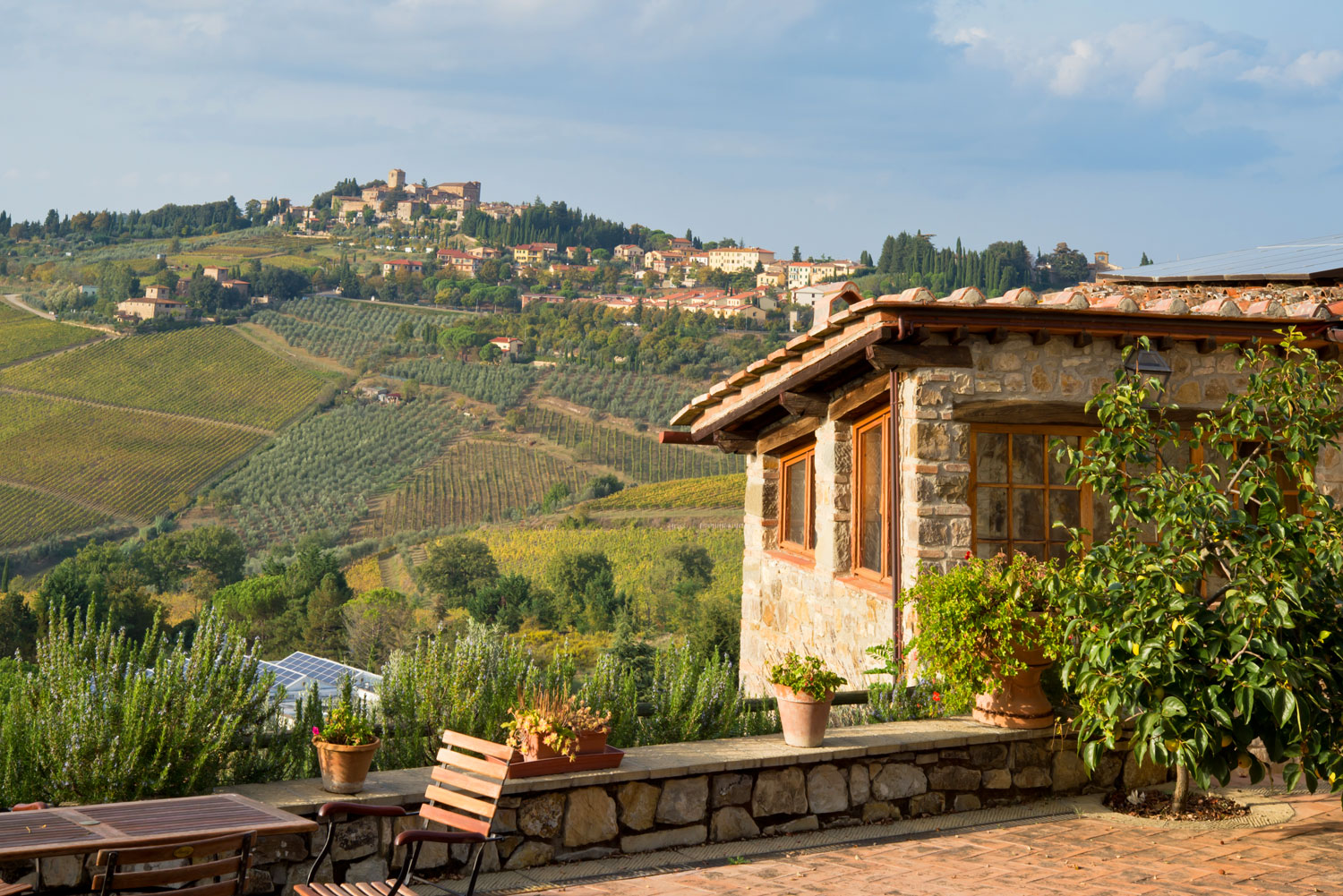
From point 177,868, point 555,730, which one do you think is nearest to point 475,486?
point 555,730

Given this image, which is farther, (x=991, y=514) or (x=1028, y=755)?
(x=991, y=514)

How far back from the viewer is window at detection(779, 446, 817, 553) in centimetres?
899

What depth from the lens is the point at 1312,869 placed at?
434 cm

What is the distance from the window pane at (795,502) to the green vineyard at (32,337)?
71.3m

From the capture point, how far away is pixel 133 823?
3340 mm

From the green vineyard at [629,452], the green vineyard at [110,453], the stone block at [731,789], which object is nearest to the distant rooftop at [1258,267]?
the stone block at [731,789]

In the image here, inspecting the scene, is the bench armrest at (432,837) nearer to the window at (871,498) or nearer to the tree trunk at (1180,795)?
the tree trunk at (1180,795)

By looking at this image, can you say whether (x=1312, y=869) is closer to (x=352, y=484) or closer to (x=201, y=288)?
(x=352, y=484)

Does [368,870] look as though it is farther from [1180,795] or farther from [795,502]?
[795,502]

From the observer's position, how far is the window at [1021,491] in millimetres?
6824

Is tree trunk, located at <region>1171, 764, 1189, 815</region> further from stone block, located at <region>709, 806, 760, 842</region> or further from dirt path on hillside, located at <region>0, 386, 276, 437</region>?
dirt path on hillside, located at <region>0, 386, 276, 437</region>

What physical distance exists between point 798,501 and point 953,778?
14.1 feet

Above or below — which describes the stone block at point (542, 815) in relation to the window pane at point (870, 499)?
below

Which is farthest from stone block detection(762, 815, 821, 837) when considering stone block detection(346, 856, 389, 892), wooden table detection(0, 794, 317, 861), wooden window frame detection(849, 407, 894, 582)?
wooden window frame detection(849, 407, 894, 582)
